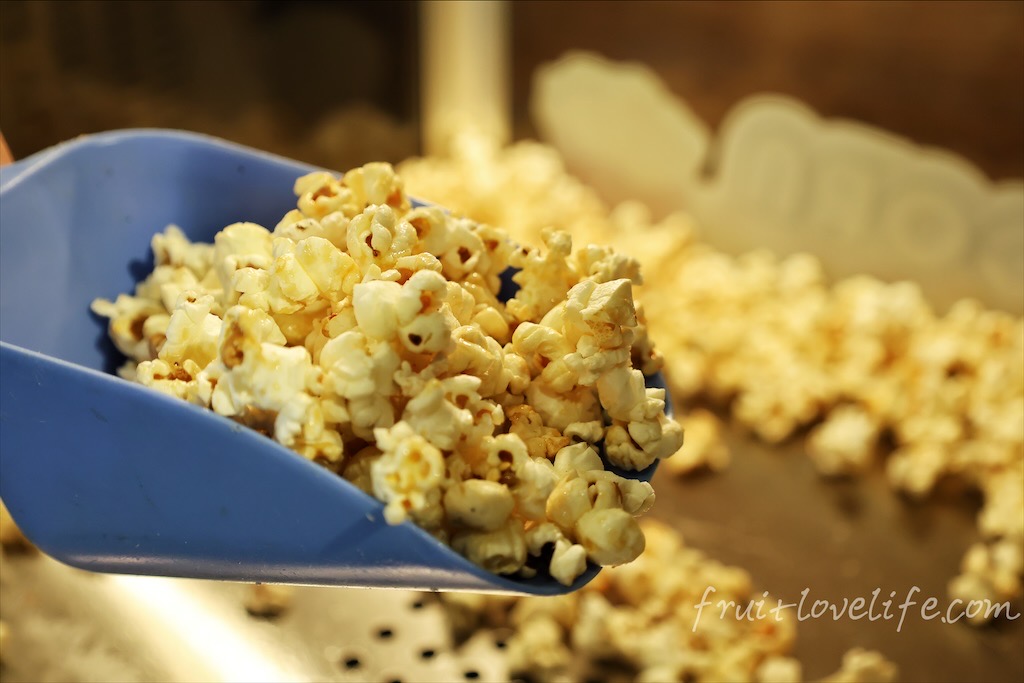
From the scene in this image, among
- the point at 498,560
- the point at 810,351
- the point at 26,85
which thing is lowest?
the point at 810,351

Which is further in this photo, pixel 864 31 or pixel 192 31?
pixel 864 31

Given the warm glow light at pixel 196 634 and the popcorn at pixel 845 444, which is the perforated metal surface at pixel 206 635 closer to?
the warm glow light at pixel 196 634

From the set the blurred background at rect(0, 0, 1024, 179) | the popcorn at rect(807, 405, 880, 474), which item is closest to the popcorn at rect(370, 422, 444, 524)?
the blurred background at rect(0, 0, 1024, 179)

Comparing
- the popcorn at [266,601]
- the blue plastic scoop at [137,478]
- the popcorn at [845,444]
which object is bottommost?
the popcorn at [845,444]

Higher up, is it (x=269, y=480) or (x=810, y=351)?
(x=269, y=480)

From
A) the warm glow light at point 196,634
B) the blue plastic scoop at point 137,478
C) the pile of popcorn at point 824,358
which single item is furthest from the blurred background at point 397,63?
the warm glow light at point 196,634

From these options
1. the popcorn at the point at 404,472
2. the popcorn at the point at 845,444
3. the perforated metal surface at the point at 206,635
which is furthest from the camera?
the popcorn at the point at 845,444

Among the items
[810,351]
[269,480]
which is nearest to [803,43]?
[810,351]

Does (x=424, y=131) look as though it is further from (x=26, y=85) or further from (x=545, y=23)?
(x=26, y=85)
